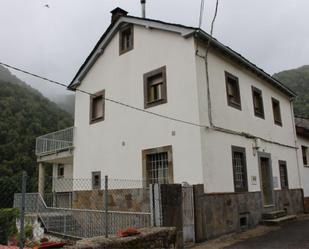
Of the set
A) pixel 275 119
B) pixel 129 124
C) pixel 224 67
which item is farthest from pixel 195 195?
pixel 275 119

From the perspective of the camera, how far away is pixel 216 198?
416 inches

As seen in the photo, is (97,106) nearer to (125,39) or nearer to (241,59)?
(125,39)

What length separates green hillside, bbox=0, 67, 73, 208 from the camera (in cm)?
3444

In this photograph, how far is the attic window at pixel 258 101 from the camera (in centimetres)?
1471

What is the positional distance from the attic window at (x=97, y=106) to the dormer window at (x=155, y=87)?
2.89m

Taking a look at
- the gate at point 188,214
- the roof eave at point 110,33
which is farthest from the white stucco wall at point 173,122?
the gate at point 188,214

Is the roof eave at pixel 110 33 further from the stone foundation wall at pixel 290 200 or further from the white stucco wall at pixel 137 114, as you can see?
the stone foundation wall at pixel 290 200

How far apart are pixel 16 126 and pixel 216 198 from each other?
3582cm

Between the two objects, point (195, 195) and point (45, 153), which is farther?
point (45, 153)

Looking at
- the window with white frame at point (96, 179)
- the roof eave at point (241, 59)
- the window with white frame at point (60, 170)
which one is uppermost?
the roof eave at point (241, 59)

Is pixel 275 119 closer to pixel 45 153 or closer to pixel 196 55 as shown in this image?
pixel 196 55

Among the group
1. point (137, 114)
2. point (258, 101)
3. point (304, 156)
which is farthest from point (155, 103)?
point (304, 156)

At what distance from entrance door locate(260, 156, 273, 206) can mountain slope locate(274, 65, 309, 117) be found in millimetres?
18583

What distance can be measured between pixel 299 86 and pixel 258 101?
25.9 m
